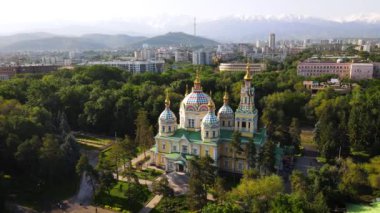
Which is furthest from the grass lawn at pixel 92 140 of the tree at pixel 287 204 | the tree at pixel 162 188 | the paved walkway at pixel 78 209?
the tree at pixel 287 204

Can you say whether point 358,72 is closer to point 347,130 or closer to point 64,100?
point 347,130

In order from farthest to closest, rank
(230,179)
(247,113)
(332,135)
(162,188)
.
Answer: (332,135) < (247,113) < (230,179) < (162,188)

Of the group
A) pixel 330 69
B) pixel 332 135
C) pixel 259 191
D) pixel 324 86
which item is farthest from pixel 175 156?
pixel 330 69

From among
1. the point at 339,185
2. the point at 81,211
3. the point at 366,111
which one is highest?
the point at 366,111

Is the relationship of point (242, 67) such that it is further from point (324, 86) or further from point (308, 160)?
point (308, 160)

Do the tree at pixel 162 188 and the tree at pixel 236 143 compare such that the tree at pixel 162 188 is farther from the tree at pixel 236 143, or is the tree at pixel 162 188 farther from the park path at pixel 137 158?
the park path at pixel 137 158

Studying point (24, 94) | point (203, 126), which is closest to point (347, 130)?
point (203, 126)
